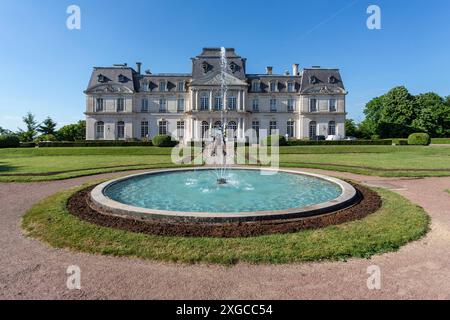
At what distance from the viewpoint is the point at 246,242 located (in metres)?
4.94

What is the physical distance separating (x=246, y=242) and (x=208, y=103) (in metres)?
41.2

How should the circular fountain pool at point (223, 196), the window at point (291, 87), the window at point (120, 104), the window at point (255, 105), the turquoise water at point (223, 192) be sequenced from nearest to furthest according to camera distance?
the circular fountain pool at point (223, 196) < the turquoise water at point (223, 192) < the window at point (120, 104) < the window at point (291, 87) < the window at point (255, 105)

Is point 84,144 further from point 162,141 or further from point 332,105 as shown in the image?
point 332,105

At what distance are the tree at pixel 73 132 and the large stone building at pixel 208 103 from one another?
12.6 metres

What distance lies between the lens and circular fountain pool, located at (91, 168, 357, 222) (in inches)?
245

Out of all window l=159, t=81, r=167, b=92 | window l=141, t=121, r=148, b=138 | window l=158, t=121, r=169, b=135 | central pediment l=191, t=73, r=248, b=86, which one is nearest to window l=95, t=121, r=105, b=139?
window l=141, t=121, r=148, b=138

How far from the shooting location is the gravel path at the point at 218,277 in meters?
3.48

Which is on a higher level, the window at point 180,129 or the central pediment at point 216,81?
the central pediment at point 216,81

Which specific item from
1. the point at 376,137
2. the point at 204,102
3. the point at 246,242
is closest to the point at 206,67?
the point at 204,102

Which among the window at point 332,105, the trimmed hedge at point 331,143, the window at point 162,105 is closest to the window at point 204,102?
the window at point 162,105

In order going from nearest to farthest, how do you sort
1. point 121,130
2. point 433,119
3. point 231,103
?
point 231,103 → point 121,130 → point 433,119

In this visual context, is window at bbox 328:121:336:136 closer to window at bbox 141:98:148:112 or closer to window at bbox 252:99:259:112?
window at bbox 252:99:259:112

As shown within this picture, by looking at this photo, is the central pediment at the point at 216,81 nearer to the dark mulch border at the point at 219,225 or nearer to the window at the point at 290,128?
the window at the point at 290,128
